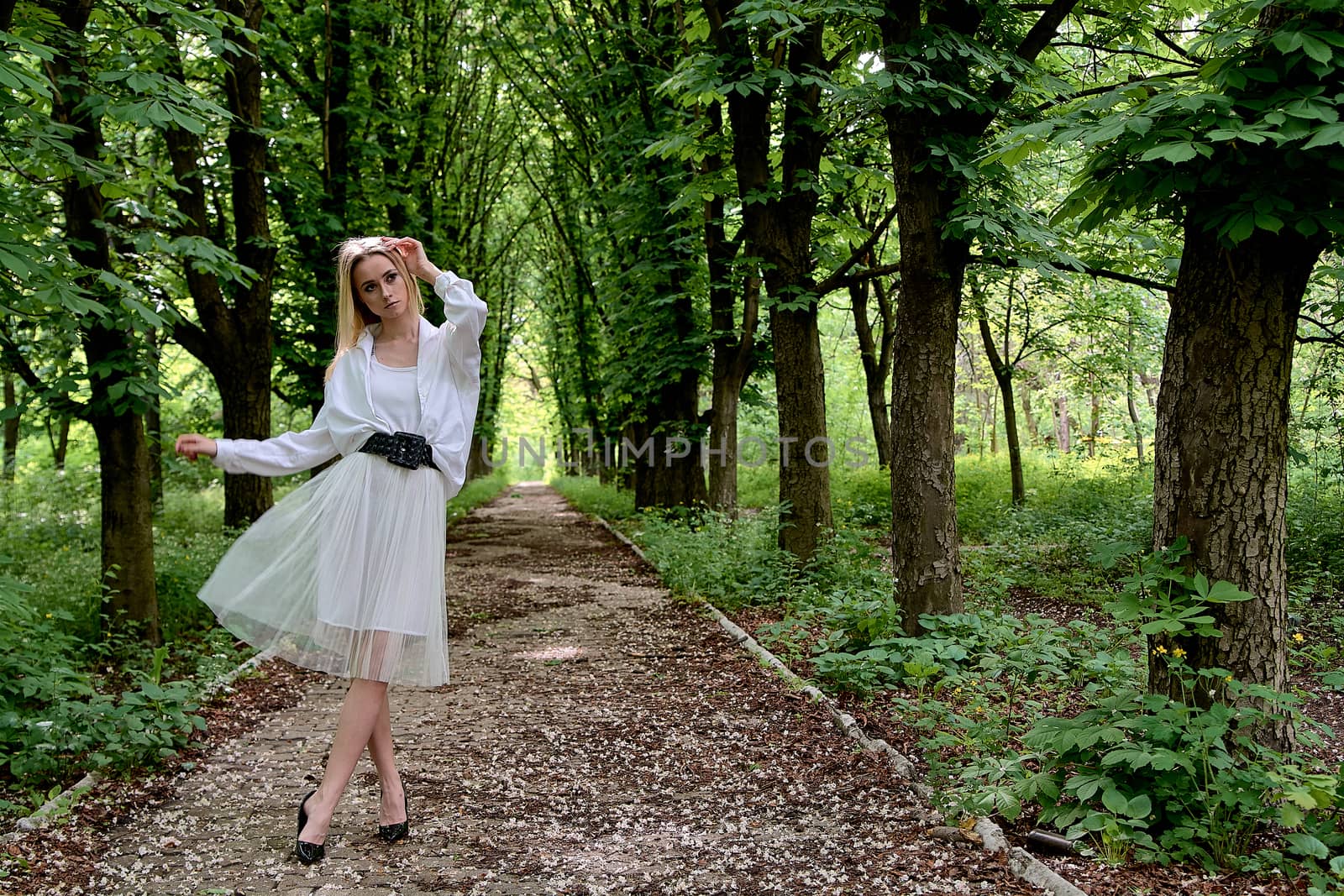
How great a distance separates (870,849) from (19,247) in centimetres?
447

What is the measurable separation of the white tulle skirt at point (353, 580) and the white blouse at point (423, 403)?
0.38 feet

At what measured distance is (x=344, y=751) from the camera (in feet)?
11.8

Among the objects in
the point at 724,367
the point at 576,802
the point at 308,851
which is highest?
the point at 724,367

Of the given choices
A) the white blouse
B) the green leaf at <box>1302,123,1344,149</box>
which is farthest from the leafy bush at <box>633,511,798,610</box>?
the green leaf at <box>1302,123,1344,149</box>

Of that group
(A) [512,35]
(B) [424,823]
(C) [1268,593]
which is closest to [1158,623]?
(C) [1268,593]

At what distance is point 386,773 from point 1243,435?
3.77 m

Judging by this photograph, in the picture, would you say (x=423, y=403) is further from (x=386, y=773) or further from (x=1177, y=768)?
(x=1177, y=768)

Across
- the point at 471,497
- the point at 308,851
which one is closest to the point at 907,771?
the point at 308,851

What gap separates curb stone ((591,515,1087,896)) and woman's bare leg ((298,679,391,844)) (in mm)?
2407

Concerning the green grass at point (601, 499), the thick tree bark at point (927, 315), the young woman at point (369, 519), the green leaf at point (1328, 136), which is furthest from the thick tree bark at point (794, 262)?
the green grass at point (601, 499)

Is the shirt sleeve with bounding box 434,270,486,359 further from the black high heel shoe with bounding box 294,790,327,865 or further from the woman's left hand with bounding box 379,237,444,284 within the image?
the black high heel shoe with bounding box 294,790,327,865

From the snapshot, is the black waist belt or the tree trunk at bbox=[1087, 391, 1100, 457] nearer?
the black waist belt

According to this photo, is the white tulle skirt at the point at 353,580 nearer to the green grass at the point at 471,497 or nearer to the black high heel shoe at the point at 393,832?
the black high heel shoe at the point at 393,832

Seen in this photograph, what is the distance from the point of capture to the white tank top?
12.4 feet
